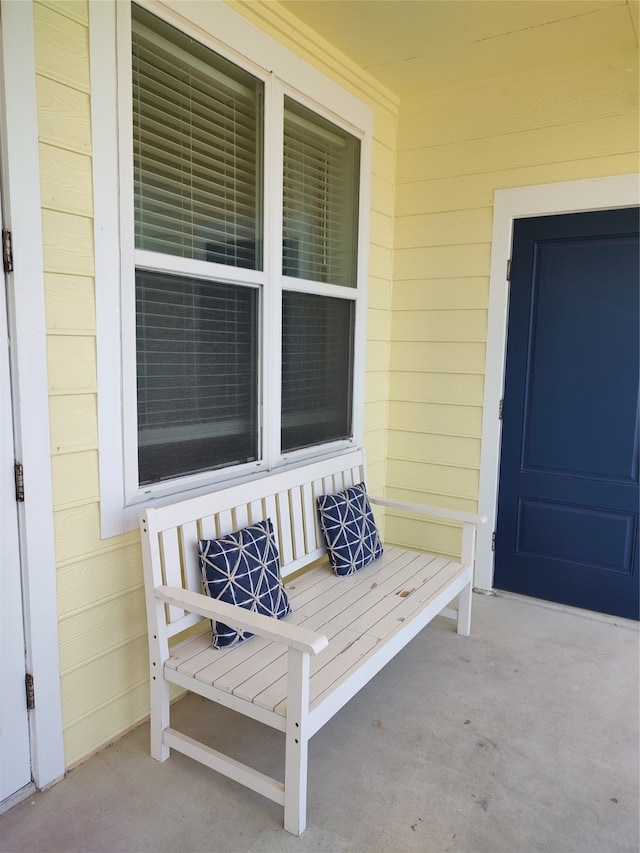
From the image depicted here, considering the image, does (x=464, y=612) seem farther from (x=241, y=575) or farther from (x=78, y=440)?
(x=78, y=440)

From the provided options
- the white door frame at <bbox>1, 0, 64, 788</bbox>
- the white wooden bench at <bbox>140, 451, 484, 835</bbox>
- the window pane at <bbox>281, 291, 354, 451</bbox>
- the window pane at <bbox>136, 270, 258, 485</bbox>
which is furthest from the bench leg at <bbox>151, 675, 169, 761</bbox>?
the window pane at <bbox>281, 291, 354, 451</bbox>

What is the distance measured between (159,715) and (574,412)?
242cm

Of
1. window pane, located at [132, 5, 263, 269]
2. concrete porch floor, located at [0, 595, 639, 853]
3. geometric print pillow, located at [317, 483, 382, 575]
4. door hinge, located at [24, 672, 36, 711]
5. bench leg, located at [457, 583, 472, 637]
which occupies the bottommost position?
concrete porch floor, located at [0, 595, 639, 853]

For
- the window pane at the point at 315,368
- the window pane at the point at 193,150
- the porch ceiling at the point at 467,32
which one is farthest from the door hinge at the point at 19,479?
the porch ceiling at the point at 467,32

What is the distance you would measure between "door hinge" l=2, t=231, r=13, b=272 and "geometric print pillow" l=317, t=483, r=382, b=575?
1.57 m

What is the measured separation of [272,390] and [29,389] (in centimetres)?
113

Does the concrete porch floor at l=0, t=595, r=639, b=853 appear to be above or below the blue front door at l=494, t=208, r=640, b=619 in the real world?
below

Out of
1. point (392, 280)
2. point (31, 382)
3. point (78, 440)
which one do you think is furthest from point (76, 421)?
point (392, 280)

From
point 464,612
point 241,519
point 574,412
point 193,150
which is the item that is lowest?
point 464,612

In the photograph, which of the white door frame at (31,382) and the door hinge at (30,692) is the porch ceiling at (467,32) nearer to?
the white door frame at (31,382)

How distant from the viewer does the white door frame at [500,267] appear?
2881 mm

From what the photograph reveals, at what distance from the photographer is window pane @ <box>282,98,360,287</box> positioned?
2.68 meters

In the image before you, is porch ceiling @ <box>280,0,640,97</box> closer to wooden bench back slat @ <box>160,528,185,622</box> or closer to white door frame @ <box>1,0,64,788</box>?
white door frame @ <box>1,0,64,788</box>

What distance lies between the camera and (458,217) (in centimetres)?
329
